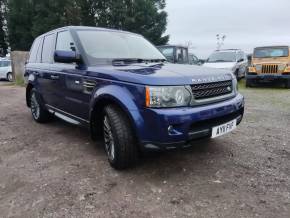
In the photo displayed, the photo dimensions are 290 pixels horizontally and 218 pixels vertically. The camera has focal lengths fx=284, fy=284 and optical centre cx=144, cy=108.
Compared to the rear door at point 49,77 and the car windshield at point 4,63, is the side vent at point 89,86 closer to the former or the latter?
the rear door at point 49,77

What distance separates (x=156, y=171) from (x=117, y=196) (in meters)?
0.68

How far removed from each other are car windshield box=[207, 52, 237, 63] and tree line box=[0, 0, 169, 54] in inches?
733

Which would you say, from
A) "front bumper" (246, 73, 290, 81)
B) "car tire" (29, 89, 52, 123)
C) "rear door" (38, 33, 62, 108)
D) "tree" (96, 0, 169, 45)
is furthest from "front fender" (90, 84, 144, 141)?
"tree" (96, 0, 169, 45)

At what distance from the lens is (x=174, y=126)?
2814mm

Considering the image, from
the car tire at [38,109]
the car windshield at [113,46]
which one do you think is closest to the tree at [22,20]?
the car tire at [38,109]

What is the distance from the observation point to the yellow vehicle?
36.9ft

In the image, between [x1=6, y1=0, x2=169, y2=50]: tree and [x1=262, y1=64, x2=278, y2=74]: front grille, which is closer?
[x1=262, y1=64, x2=278, y2=74]: front grille

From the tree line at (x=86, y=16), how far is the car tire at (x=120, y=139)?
27390 millimetres

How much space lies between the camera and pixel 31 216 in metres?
2.55

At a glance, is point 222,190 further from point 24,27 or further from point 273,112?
point 24,27

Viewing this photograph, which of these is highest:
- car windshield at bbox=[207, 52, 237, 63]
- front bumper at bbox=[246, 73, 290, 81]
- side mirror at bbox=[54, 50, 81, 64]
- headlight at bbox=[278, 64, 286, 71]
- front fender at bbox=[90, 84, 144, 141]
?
car windshield at bbox=[207, 52, 237, 63]

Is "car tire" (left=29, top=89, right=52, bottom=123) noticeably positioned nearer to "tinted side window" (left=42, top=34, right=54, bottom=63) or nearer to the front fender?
"tinted side window" (left=42, top=34, right=54, bottom=63)

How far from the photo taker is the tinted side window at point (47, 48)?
487 centimetres

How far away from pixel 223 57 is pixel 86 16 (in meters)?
23.2
